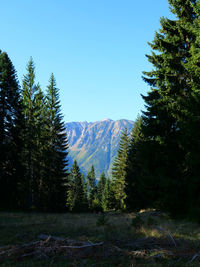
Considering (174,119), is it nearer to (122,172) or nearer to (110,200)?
(122,172)

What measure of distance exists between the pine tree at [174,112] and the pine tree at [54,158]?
1782cm

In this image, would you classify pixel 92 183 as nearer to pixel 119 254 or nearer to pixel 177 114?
pixel 177 114

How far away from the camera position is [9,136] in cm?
2439

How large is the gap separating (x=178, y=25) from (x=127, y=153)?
28.5 m

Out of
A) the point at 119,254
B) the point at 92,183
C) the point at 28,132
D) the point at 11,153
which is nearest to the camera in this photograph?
the point at 119,254

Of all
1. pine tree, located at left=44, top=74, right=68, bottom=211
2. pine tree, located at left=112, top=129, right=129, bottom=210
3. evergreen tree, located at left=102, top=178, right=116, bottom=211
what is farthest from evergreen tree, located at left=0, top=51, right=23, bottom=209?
evergreen tree, located at left=102, top=178, right=116, bottom=211

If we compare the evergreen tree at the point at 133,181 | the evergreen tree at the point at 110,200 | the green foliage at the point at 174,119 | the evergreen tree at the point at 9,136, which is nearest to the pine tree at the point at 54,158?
the evergreen tree at the point at 9,136

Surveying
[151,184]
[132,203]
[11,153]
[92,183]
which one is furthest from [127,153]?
[92,183]

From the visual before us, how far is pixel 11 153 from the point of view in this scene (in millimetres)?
23750

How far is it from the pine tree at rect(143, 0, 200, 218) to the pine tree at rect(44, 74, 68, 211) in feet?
58.5

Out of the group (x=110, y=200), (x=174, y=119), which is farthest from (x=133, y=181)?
(x=110, y=200)

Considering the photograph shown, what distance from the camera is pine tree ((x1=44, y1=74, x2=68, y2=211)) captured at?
2984 centimetres

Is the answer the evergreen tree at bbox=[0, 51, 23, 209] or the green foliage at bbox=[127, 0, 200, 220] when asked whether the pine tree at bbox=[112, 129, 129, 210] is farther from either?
the green foliage at bbox=[127, 0, 200, 220]

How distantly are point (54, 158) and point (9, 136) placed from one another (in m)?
7.85
